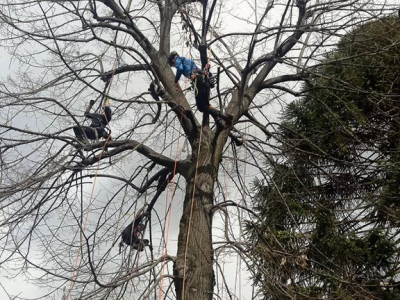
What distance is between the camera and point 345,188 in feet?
23.7

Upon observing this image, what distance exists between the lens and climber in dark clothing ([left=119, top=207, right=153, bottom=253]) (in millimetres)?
5578

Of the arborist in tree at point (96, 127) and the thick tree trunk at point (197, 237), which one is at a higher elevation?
the arborist in tree at point (96, 127)

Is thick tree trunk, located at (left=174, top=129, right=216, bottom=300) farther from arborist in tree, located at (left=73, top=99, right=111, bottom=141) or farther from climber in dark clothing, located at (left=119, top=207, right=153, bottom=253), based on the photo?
arborist in tree, located at (left=73, top=99, right=111, bottom=141)

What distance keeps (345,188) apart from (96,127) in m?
3.71

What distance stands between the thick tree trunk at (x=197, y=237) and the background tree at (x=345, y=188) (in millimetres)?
930

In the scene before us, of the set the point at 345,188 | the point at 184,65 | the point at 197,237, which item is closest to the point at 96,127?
the point at 184,65

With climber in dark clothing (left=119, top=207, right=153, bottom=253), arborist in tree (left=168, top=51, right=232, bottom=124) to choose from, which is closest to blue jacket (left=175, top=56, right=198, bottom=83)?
arborist in tree (left=168, top=51, right=232, bottom=124)

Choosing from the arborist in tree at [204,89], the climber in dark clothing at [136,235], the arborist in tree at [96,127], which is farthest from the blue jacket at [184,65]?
the climber in dark clothing at [136,235]

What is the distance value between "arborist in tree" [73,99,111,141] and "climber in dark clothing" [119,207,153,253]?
95 centimetres

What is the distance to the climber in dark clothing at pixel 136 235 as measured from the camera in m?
5.58

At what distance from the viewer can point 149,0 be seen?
611cm

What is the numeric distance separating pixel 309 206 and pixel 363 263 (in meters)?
1.04

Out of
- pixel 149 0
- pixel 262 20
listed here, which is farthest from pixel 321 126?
pixel 149 0

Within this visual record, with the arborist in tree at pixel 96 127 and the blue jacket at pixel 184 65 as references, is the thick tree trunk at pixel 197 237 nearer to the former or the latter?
the blue jacket at pixel 184 65
